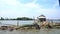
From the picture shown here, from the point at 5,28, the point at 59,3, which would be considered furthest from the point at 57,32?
the point at 5,28

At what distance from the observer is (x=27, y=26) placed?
9.37 feet

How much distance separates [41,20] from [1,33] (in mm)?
861

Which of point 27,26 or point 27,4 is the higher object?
point 27,4

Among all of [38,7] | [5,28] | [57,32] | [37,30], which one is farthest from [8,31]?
[57,32]

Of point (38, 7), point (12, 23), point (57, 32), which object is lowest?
point (57, 32)

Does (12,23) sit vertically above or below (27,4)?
below

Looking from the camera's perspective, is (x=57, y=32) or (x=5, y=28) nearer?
(x=5, y=28)

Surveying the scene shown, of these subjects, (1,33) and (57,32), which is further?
(57,32)

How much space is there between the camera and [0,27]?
2787mm

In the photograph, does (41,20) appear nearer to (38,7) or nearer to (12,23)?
(38,7)

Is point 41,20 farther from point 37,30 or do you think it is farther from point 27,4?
point 27,4

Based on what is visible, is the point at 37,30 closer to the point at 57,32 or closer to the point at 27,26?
the point at 27,26

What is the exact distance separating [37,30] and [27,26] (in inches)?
9.2

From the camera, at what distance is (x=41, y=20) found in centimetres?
295
